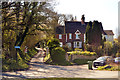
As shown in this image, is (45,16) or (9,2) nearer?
(9,2)

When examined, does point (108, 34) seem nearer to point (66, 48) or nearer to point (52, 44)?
point (66, 48)

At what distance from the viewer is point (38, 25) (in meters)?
17.6

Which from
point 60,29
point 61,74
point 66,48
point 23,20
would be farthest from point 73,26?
point 61,74

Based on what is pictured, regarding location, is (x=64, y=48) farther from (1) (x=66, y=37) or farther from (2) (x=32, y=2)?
(2) (x=32, y=2)

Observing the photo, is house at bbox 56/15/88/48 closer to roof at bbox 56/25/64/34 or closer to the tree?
roof at bbox 56/25/64/34

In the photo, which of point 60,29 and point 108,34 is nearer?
point 60,29

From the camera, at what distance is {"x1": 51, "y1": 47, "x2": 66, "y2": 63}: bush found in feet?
65.9

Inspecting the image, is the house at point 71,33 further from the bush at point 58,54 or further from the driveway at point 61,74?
the driveway at point 61,74

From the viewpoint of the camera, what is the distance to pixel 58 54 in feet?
66.2

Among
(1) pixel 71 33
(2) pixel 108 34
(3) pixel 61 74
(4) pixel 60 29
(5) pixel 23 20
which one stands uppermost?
(5) pixel 23 20

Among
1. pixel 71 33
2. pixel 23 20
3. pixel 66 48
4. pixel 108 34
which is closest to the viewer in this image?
pixel 23 20

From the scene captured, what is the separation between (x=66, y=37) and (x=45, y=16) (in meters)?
2.95

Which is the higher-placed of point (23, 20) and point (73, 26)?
point (23, 20)

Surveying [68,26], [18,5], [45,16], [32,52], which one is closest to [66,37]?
[68,26]
